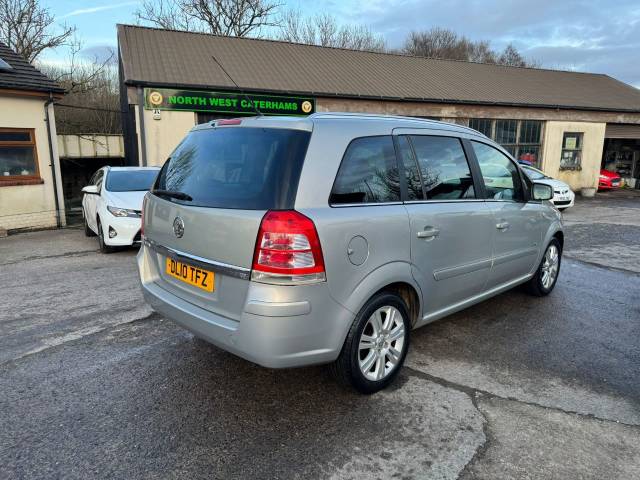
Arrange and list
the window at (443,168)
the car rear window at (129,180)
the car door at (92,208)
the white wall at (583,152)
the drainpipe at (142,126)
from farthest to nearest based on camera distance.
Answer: the white wall at (583,152) < the drainpipe at (142,126) < the car door at (92,208) < the car rear window at (129,180) < the window at (443,168)

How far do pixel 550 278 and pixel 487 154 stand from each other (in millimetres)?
2062

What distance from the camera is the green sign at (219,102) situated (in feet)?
40.5

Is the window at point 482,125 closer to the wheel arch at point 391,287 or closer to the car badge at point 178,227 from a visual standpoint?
the wheel arch at point 391,287

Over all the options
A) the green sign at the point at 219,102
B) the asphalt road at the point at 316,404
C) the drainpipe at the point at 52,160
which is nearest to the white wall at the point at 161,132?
the green sign at the point at 219,102

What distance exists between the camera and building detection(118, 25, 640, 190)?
498 inches

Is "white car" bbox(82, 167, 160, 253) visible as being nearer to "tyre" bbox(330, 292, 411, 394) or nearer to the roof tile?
the roof tile

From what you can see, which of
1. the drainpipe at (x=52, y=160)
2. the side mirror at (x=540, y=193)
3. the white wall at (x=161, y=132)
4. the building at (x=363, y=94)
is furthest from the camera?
the building at (x=363, y=94)

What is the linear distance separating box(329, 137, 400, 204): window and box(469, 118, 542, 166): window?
16.1 m

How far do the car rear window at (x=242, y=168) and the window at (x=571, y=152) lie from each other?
19.9 m

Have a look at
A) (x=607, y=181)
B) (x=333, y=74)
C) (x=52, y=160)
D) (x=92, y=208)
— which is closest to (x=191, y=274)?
(x=92, y=208)

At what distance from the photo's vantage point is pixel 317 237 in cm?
256

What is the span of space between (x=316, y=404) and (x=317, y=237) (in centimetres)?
117

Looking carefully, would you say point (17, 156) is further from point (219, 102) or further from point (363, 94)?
point (363, 94)

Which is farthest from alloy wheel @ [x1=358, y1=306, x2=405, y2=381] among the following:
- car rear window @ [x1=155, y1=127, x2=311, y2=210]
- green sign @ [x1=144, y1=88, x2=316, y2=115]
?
green sign @ [x1=144, y1=88, x2=316, y2=115]
